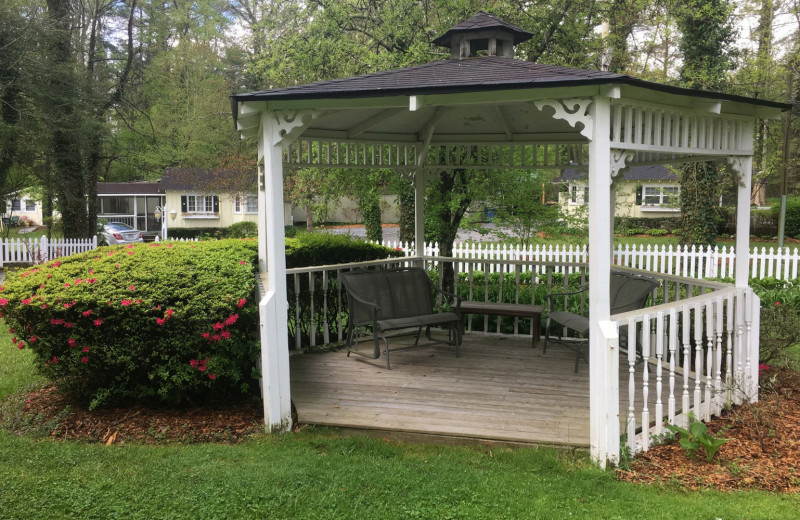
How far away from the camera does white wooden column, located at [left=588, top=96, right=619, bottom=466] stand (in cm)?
423

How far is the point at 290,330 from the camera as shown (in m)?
7.50

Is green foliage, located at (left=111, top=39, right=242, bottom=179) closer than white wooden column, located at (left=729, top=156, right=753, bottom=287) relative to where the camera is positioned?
No

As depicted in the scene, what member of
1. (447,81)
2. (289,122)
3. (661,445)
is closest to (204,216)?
(289,122)

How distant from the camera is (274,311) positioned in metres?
5.09

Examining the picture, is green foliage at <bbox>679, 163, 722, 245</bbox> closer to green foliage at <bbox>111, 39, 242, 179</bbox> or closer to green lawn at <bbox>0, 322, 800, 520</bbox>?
green lawn at <bbox>0, 322, 800, 520</bbox>

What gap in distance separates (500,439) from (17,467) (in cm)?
332

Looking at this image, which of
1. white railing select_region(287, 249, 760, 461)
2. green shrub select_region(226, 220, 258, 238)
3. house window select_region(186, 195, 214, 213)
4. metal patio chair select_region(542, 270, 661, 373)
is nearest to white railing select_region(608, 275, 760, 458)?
white railing select_region(287, 249, 760, 461)

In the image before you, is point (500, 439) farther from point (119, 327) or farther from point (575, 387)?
point (119, 327)

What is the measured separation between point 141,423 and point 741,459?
457cm

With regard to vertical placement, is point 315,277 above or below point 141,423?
above

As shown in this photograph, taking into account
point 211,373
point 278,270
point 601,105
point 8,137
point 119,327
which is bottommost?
point 211,373

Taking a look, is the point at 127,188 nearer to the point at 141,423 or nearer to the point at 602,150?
the point at 141,423

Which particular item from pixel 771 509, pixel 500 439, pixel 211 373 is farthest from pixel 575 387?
pixel 211 373

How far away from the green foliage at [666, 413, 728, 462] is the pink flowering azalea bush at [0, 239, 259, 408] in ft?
11.3
